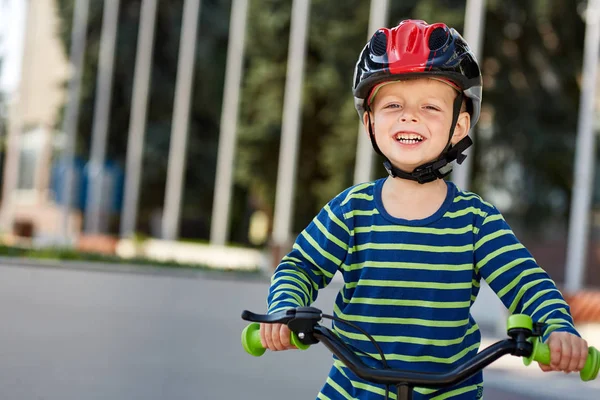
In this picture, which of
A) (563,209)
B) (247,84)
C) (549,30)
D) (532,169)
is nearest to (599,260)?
(563,209)

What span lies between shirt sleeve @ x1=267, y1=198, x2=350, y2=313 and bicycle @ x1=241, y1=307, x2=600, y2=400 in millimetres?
274

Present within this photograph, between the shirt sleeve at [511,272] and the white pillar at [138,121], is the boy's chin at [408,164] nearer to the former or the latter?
the shirt sleeve at [511,272]

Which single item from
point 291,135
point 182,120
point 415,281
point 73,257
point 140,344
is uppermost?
point 182,120

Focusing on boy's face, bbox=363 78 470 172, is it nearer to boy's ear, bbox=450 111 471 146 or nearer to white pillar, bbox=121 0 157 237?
boy's ear, bbox=450 111 471 146

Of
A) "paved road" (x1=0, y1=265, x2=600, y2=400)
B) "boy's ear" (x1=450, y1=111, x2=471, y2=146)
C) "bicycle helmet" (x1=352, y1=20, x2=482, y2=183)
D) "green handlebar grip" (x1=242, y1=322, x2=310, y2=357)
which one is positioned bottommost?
"paved road" (x1=0, y1=265, x2=600, y2=400)

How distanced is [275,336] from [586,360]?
65cm

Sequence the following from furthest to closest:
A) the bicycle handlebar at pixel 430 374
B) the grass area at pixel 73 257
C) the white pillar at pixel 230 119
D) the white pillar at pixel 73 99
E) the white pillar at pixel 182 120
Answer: the white pillar at pixel 73 99, the white pillar at pixel 182 120, the white pillar at pixel 230 119, the grass area at pixel 73 257, the bicycle handlebar at pixel 430 374

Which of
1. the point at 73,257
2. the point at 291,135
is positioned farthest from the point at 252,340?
the point at 291,135

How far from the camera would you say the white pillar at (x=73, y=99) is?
3238 centimetres

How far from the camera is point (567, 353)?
2004 mm

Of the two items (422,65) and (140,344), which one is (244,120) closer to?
(140,344)

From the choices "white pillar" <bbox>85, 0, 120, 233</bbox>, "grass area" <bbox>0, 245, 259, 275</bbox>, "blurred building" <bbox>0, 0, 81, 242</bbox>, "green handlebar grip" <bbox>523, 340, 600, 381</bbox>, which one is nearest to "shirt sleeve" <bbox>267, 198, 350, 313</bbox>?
"green handlebar grip" <bbox>523, 340, 600, 381</bbox>

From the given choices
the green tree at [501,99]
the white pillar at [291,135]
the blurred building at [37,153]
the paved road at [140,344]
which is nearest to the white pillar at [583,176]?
the green tree at [501,99]

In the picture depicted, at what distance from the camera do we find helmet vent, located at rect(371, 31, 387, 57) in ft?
7.99
